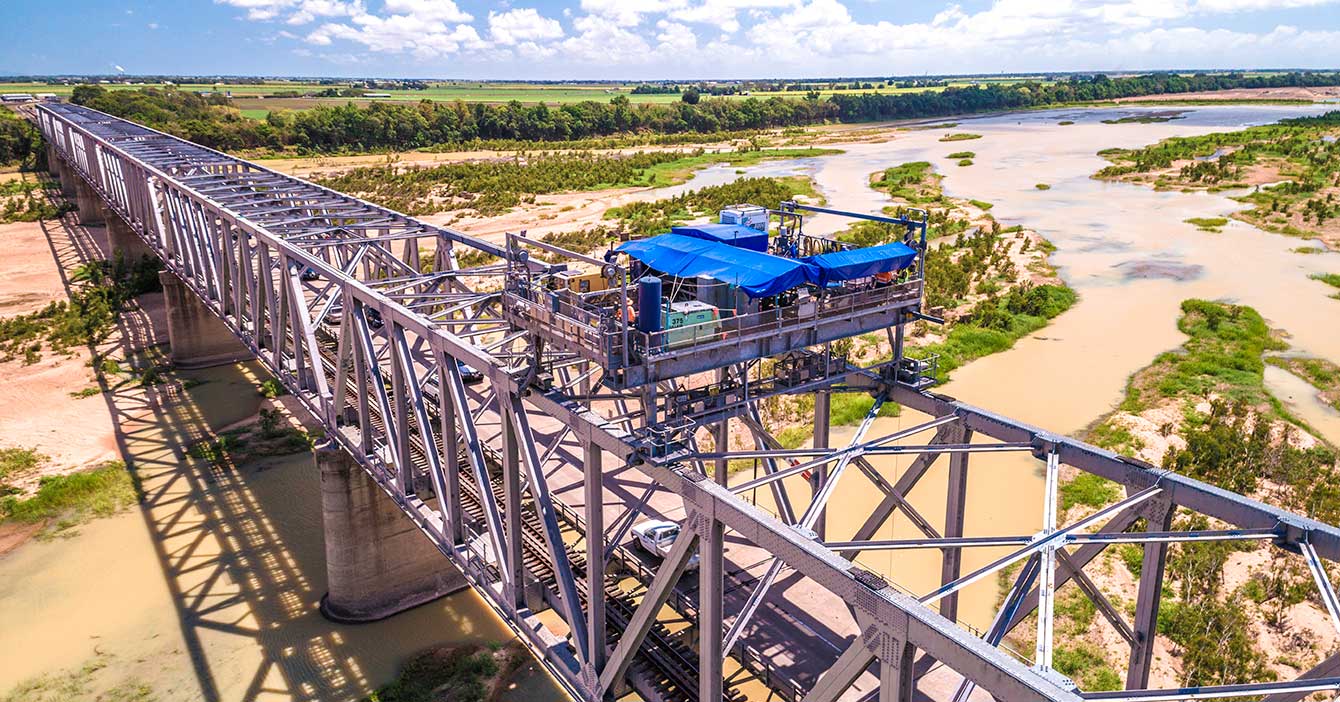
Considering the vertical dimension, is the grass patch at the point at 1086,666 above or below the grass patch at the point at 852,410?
below

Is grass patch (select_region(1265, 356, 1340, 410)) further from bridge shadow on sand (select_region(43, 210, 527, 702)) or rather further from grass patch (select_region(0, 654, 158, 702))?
grass patch (select_region(0, 654, 158, 702))

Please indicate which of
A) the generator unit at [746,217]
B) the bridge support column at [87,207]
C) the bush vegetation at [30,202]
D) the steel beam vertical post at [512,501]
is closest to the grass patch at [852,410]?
the generator unit at [746,217]

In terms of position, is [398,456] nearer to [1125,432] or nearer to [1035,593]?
[1035,593]

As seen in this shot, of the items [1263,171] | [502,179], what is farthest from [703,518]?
[1263,171]

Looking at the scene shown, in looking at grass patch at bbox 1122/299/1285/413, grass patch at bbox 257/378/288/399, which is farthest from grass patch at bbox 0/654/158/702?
grass patch at bbox 1122/299/1285/413

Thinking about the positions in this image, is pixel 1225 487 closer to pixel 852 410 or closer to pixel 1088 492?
pixel 1088 492

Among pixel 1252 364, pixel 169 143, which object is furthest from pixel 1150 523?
pixel 169 143

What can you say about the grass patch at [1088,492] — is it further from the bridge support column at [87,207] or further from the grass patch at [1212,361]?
the bridge support column at [87,207]
